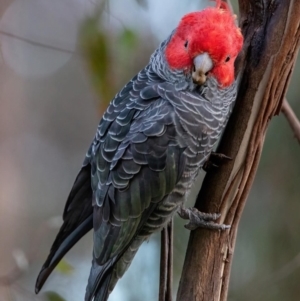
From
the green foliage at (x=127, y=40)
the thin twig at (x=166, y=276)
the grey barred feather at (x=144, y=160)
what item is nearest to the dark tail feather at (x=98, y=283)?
the grey barred feather at (x=144, y=160)

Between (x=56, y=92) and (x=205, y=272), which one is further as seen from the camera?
(x=56, y=92)

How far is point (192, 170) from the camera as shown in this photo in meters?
1.08

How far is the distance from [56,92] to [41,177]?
1.59 feet

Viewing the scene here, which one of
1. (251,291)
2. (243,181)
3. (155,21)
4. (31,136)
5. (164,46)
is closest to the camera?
(243,181)

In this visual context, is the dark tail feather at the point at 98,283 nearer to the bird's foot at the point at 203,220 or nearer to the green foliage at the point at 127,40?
the bird's foot at the point at 203,220

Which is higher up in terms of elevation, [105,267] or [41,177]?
[41,177]

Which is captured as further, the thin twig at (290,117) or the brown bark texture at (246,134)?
the thin twig at (290,117)

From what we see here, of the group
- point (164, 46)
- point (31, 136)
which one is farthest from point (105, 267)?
point (31, 136)

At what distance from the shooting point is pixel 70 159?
2525 millimetres

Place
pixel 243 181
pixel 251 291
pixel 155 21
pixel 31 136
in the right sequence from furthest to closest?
pixel 31 136
pixel 251 291
pixel 155 21
pixel 243 181

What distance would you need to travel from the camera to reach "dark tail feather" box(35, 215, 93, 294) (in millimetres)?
1126

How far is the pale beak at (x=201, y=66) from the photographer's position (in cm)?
98

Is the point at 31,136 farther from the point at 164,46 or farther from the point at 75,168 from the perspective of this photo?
the point at 164,46

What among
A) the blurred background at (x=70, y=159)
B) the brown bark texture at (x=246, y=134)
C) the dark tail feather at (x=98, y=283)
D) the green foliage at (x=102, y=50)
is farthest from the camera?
the blurred background at (x=70, y=159)
